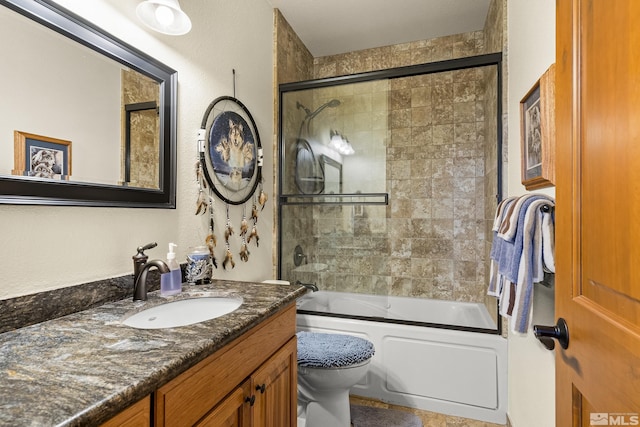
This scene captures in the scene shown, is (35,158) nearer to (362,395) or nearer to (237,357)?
(237,357)

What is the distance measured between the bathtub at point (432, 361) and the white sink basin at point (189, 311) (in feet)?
4.11

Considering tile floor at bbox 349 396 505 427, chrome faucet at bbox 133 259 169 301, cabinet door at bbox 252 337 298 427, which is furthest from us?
tile floor at bbox 349 396 505 427

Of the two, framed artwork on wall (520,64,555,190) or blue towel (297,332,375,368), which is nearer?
framed artwork on wall (520,64,555,190)

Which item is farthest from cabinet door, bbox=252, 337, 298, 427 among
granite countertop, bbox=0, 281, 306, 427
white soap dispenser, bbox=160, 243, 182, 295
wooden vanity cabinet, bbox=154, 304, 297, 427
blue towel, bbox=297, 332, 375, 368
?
white soap dispenser, bbox=160, 243, 182, 295

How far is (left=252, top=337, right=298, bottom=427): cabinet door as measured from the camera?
3.39ft

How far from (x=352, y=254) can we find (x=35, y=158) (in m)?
2.20

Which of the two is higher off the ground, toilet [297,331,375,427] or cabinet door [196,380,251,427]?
cabinet door [196,380,251,427]

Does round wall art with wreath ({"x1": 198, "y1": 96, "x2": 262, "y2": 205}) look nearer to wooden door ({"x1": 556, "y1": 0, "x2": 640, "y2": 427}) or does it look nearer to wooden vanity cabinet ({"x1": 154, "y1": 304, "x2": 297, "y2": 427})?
wooden vanity cabinet ({"x1": 154, "y1": 304, "x2": 297, "y2": 427})

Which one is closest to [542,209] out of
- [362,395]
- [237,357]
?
[237,357]

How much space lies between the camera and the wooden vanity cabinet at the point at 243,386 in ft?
2.35

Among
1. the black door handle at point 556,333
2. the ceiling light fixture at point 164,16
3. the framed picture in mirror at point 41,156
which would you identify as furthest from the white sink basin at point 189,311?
the ceiling light fixture at point 164,16

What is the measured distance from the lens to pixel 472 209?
2752mm

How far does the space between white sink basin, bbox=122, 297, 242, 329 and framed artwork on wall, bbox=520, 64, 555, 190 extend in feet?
4.25

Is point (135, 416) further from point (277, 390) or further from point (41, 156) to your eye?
point (41, 156)
